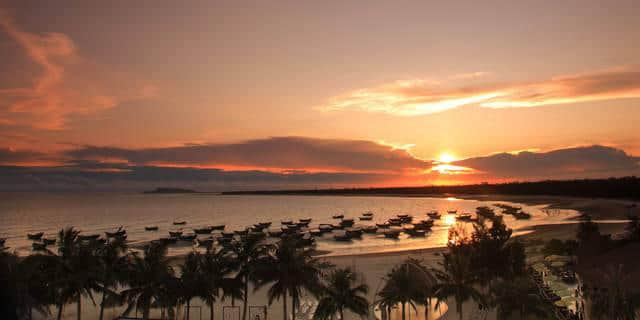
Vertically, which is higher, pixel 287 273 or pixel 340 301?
pixel 287 273

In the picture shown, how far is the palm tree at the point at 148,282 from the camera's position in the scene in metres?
31.5

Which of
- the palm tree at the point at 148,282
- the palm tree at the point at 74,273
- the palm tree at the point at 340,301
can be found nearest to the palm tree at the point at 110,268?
the palm tree at the point at 74,273

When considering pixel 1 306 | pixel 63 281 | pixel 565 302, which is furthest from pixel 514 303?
pixel 63 281

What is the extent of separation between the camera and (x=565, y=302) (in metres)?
32.0

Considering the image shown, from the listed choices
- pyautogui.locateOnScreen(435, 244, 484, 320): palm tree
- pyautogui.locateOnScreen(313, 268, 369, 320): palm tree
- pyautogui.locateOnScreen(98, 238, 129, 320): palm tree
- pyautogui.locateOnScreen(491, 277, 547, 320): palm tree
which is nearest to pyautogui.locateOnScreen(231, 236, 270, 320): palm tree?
pyautogui.locateOnScreen(313, 268, 369, 320): palm tree

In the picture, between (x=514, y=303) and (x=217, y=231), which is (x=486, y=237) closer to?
(x=514, y=303)

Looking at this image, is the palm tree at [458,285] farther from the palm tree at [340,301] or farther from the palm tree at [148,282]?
the palm tree at [148,282]

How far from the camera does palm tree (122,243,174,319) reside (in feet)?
103

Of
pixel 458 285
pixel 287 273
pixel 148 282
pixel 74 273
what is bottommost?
pixel 148 282

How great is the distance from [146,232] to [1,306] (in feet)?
366

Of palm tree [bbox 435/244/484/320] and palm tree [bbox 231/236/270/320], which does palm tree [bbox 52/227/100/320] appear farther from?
palm tree [bbox 435/244/484/320]

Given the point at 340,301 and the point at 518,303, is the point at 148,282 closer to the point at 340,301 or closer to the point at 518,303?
the point at 340,301

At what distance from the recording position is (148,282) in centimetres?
3197

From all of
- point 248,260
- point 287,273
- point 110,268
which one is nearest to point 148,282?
point 110,268
